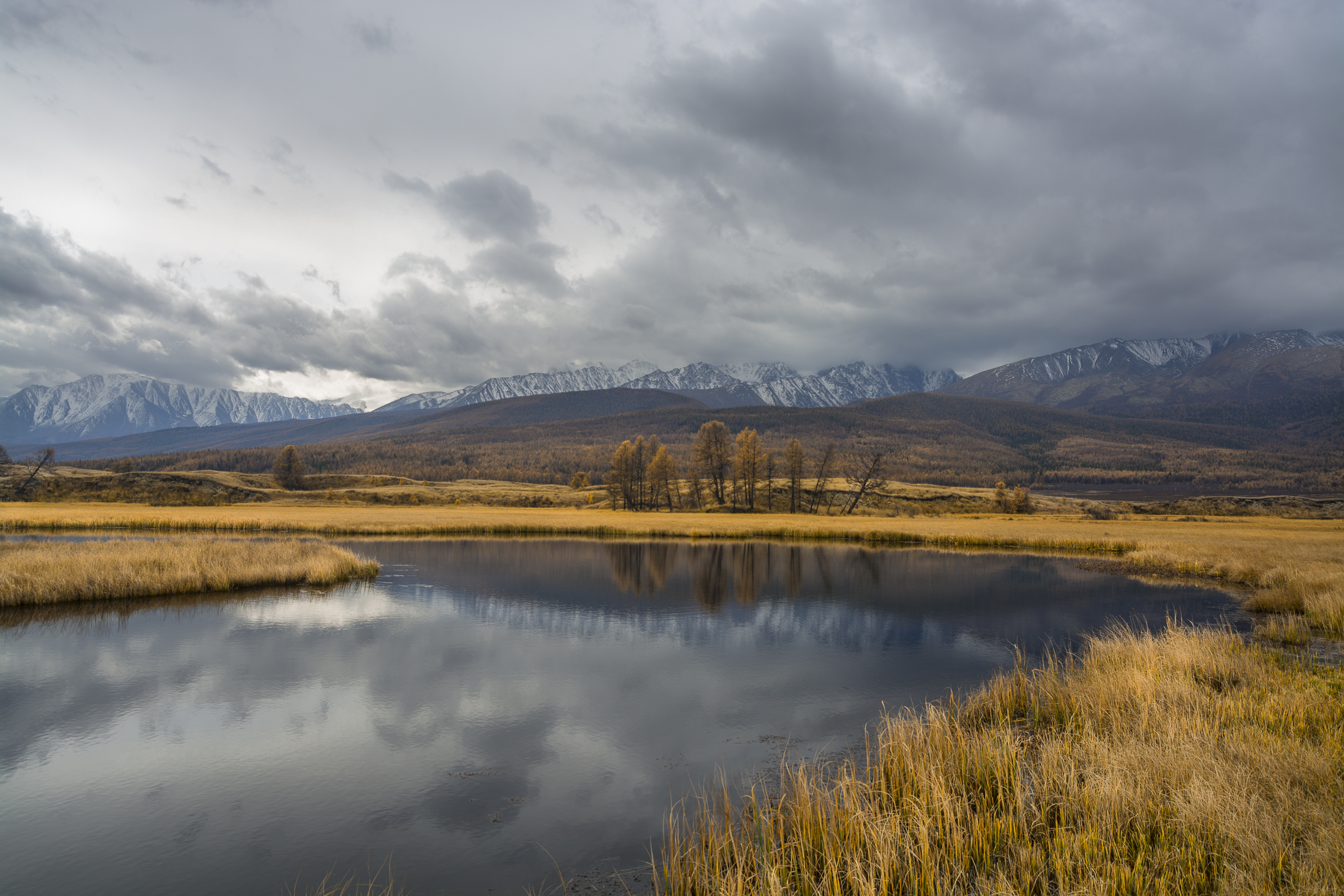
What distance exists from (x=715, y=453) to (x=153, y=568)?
80.0 metres

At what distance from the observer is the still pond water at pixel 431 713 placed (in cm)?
946

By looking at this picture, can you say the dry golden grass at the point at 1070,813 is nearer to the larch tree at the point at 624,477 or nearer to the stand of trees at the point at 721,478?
the stand of trees at the point at 721,478

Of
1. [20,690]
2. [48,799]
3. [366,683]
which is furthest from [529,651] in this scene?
[20,690]

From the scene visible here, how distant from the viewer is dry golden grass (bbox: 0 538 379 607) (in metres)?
24.9

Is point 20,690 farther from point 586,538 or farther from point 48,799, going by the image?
point 586,538

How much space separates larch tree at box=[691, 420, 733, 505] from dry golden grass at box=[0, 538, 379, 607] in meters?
70.0

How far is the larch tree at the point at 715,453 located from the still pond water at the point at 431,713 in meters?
69.0

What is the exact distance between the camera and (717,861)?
22.3ft

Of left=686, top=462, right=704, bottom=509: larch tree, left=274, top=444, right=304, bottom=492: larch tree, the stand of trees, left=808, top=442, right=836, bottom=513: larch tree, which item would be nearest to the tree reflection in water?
the stand of trees

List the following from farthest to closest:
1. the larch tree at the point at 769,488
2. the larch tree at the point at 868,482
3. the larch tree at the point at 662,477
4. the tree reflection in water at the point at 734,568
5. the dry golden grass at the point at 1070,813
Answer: the larch tree at the point at 868,482 → the larch tree at the point at 662,477 → the larch tree at the point at 769,488 → the tree reflection in water at the point at 734,568 → the dry golden grass at the point at 1070,813

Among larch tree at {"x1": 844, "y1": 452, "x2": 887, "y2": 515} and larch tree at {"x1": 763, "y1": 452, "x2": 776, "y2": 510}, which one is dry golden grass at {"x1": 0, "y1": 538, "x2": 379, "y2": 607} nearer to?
larch tree at {"x1": 763, "y1": 452, "x2": 776, "y2": 510}

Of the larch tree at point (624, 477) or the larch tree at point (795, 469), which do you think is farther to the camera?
the larch tree at point (624, 477)

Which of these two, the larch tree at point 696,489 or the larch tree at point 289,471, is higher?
the larch tree at point 289,471

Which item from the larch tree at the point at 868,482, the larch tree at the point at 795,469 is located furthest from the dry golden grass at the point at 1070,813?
the larch tree at the point at 868,482
